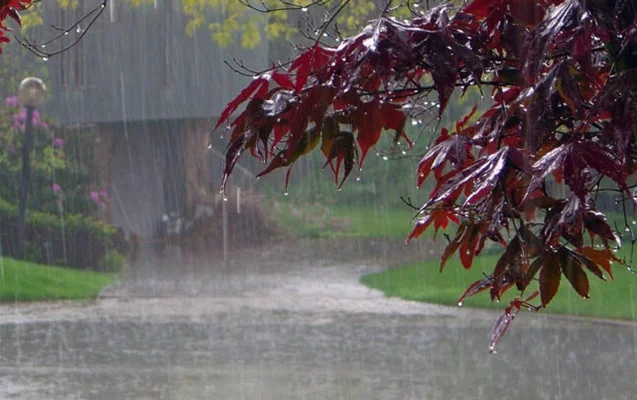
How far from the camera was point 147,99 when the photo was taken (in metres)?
20.2

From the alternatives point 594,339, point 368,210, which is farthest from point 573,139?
point 368,210

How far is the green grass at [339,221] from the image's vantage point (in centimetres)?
2077

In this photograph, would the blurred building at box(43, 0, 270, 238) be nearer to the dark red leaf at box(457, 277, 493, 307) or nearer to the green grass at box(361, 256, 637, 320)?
the green grass at box(361, 256, 637, 320)

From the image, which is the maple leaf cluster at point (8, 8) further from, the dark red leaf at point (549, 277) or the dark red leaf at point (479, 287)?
the dark red leaf at point (549, 277)

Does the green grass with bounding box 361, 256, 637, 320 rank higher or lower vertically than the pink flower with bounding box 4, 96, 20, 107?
lower

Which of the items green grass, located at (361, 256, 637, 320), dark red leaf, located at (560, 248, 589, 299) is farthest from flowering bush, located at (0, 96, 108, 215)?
dark red leaf, located at (560, 248, 589, 299)

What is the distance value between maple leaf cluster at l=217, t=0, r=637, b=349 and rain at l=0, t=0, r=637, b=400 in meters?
0.07

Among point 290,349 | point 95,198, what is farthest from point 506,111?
point 95,198

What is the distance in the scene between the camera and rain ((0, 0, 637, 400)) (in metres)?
7.26

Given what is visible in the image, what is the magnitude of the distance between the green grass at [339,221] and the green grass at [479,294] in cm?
376

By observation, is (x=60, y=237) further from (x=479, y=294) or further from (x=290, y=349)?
(x=290, y=349)

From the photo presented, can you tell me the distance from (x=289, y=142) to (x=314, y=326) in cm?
879

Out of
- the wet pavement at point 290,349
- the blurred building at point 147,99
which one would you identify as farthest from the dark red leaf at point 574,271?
the blurred building at point 147,99

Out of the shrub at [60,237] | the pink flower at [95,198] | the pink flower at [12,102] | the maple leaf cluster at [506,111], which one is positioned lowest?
the shrub at [60,237]
